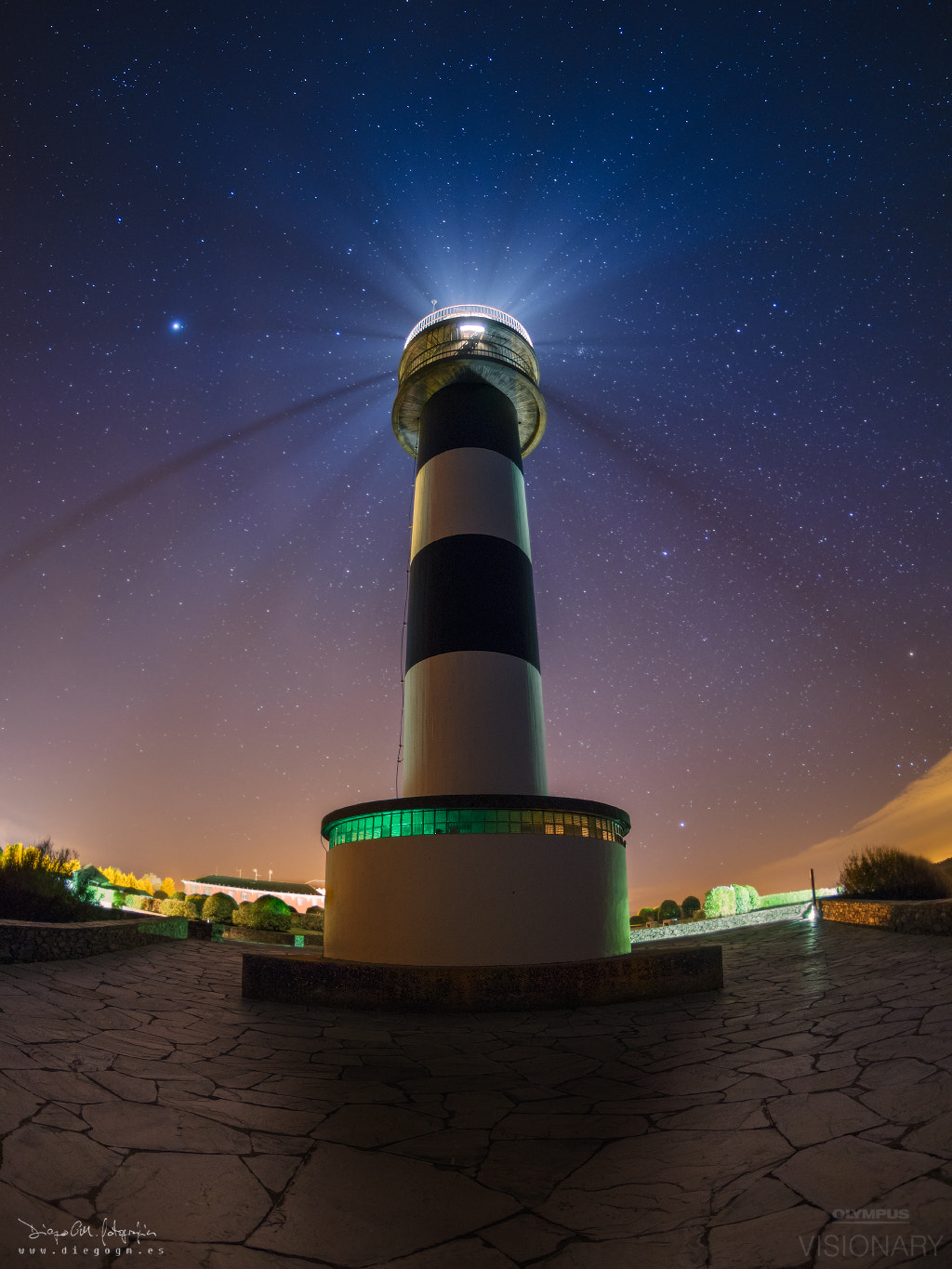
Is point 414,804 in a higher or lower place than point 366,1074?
higher

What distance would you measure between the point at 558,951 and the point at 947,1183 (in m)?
8.08

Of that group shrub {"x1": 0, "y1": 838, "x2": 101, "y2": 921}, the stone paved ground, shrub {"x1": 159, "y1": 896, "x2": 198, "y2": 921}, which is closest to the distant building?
shrub {"x1": 159, "y1": 896, "x2": 198, "y2": 921}

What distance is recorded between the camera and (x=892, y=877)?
1462 centimetres

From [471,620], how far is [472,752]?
8.51 feet

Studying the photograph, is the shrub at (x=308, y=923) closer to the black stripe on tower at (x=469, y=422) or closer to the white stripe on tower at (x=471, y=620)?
the white stripe on tower at (x=471, y=620)

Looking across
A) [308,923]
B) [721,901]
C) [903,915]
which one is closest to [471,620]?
[903,915]

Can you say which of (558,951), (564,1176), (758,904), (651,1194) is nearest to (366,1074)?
(564,1176)

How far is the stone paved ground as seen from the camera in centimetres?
270

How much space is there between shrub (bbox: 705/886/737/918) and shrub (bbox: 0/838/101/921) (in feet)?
78.3

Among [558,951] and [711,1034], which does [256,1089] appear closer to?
[711,1034]

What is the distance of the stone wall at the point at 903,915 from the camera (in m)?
9.45

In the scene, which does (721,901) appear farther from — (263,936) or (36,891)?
(36,891)

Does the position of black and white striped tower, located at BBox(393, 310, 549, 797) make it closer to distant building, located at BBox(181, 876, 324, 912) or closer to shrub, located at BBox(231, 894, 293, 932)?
shrub, located at BBox(231, 894, 293, 932)

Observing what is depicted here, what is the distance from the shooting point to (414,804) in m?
10.8
